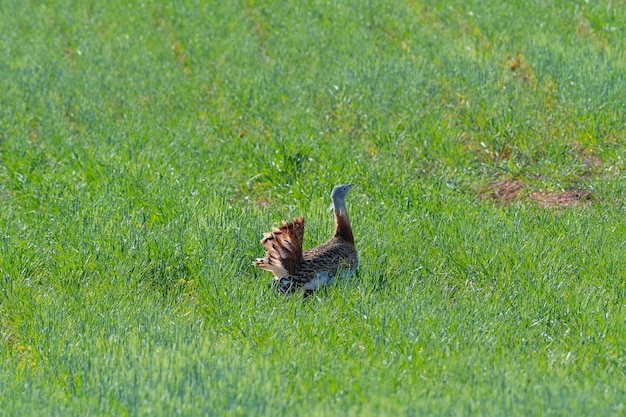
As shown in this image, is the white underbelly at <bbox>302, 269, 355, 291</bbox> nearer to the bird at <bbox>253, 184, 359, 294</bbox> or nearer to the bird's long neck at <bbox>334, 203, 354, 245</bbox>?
the bird at <bbox>253, 184, 359, 294</bbox>

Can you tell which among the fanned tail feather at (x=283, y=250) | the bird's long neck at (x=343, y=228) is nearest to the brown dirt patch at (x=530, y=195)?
the bird's long neck at (x=343, y=228)

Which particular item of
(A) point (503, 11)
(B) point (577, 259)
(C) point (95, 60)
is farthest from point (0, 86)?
(B) point (577, 259)

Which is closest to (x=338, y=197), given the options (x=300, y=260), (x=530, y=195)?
(x=300, y=260)

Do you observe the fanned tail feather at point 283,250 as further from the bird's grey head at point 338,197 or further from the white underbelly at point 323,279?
the bird's grey head at point 338,197

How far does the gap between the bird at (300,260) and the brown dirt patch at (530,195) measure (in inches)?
83.6

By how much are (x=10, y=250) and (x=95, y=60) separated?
639 cm

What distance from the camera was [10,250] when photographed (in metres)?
6.39

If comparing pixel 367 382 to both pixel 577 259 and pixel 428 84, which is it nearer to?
pixel 577 259

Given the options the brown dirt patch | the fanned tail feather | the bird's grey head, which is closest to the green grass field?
the brown dirt patch

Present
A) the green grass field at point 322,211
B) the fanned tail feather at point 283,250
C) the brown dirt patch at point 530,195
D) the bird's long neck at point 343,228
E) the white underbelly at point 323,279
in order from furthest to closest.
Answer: the brown dirt patch at point 530,195, the bird's long neck at point 343,228, the white underbelly at point 323,279, the fanned tail feather at point 283,250, the green grass field at point 322,211

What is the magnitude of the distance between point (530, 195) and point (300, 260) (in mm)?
2832

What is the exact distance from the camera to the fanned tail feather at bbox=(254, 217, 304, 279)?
5.73 m

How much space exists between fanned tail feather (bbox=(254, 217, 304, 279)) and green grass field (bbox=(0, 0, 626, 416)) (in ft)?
0.68

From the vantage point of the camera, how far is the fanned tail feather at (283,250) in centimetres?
573
